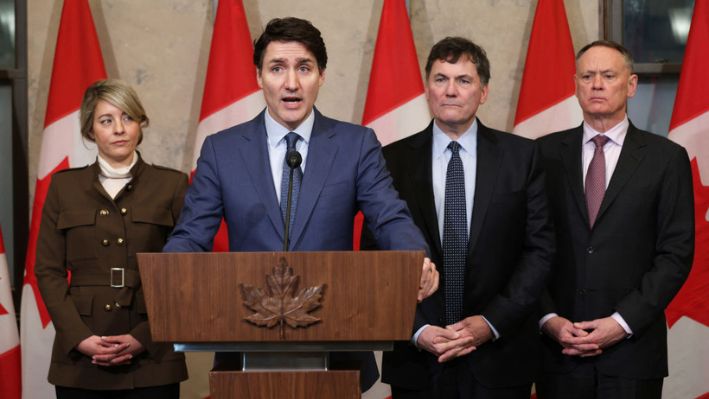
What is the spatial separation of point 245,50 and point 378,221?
224 cm

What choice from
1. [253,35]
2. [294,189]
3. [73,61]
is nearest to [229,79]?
[253,35]

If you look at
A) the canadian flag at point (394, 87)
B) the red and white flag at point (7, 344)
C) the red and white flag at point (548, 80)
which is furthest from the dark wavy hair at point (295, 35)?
the red and white flag at point (7, 344)

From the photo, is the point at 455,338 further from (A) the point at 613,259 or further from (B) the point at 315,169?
(B) the point at 315,169

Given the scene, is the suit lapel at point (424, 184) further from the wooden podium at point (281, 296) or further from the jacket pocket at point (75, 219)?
the jacket pocket at point (75, 219)

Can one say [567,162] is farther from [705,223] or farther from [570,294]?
[705,223]

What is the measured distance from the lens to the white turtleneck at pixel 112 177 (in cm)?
315

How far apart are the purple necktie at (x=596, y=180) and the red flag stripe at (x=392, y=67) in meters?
1.30

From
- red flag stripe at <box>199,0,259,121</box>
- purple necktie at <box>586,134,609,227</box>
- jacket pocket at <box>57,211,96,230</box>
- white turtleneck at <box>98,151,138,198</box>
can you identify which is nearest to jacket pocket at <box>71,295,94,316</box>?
jacket pocket at <box>57,211,96,230</box>

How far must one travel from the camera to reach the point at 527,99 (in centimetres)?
425

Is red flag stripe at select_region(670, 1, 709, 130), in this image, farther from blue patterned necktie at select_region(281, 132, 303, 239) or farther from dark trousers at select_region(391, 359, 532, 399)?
blue patterned necktie at select_region(281, 132, 303, 239)

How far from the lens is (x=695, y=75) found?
412cm

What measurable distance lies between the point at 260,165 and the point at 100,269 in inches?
40.0

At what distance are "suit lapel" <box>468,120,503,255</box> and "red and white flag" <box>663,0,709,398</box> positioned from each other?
145 centimetres

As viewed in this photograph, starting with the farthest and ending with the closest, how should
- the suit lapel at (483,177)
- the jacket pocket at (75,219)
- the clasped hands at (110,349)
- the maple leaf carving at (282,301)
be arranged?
1. the jacket pocket at (75,219)
2. the clasped hands at (110,349)
3. the suit lapel at (483,177)
4. the maple leaf carving at (282,301)
